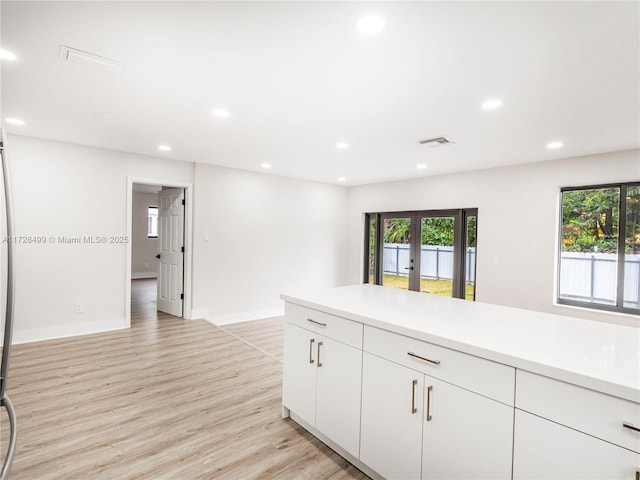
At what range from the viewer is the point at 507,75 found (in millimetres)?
2311

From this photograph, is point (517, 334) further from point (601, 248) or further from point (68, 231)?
point (68, 231)

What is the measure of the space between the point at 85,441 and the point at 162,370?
1159 mm

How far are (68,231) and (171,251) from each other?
4.96 feet

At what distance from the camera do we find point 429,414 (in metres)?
1.62

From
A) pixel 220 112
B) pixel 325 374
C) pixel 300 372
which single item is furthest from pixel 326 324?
pixel 220 112

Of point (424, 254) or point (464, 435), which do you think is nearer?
point (464, 435)

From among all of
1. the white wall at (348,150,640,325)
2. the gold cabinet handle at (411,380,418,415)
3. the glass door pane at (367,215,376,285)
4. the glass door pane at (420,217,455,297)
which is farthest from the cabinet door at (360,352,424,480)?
the glass door pane at (367,215,376,285)

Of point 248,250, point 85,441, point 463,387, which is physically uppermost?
point 248,250

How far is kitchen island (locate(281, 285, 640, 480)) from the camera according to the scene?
3.85ft

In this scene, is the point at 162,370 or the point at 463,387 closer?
the point at 463,387

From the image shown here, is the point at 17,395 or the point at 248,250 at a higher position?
the point at 248,250

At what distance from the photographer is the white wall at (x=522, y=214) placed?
4293 mm

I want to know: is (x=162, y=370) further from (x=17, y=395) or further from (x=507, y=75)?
(x=507, y=75)

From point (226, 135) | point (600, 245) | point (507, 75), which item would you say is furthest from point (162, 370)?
point (600, 245)
